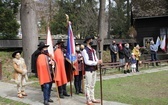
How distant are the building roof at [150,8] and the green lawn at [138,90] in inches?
586

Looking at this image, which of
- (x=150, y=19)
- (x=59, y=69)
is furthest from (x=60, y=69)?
(x=150, y=19)

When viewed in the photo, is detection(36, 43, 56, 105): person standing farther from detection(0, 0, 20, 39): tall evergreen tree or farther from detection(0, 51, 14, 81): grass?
detection(0, 0, 20, 39): tall evergreen tree

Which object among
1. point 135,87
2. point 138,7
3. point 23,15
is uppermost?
point 138,7

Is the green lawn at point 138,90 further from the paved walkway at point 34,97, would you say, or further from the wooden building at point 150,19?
the wooden building at point 150,19

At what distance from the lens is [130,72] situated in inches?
741

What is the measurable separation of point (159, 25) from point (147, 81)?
17.3 metres

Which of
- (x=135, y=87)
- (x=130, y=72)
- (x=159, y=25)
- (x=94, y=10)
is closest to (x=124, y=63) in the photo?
(x=130, y=72)

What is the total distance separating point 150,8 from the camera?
103 ft

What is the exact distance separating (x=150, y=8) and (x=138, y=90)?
20296mm

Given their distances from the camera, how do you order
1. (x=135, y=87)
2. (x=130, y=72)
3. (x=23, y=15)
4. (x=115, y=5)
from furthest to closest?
(x=115, y=5), (x=130, y=72), (x=23, y=15), (x=135, y=87)

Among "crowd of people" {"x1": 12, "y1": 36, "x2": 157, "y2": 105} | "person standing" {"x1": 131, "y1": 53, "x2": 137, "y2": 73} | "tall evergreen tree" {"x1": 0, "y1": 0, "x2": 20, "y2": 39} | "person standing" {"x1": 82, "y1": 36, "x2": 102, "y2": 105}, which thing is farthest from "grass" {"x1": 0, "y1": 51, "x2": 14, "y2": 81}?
"person standing" {"x1": 82, "y1": 36, "x2": 102, "y2": 105}

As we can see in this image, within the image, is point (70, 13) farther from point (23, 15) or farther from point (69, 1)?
point (23, 15)

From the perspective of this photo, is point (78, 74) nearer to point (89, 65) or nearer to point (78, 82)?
point (78, 82)

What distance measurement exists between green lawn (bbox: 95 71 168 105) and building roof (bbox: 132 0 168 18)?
1487cm
